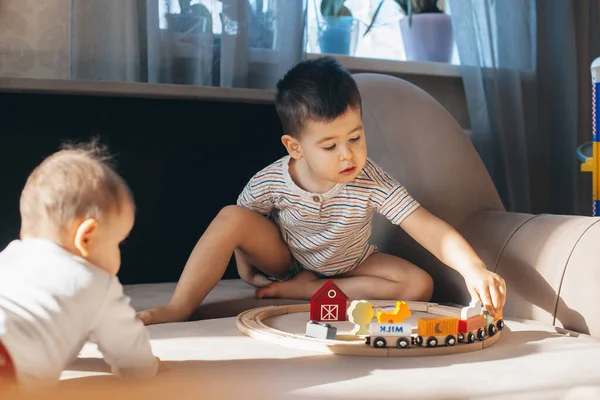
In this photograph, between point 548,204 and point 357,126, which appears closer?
point 357,126

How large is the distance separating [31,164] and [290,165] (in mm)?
561

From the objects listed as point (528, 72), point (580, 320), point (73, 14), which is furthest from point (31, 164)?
point (528, 72)

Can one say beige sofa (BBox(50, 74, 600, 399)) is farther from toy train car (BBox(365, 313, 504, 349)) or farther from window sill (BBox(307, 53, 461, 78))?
window sill (BBox(307, 53, 461, 78))

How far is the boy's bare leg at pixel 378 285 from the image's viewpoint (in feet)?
5.04

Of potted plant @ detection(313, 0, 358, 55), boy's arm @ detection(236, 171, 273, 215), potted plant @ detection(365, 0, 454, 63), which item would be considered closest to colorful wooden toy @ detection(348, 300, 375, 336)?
boy's arm @ detection(236, 171, 273, 215)

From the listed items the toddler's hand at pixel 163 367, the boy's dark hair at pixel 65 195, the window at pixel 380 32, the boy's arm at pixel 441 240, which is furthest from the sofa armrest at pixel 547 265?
the window at pixel 380 32

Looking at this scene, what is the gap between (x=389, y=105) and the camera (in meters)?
1.75

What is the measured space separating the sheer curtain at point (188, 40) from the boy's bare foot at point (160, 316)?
0.67 meters

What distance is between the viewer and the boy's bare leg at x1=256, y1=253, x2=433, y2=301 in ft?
5.04

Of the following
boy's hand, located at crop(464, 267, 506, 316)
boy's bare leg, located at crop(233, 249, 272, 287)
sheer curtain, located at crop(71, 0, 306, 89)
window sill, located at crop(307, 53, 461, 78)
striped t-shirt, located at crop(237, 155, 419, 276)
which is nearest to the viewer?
boy's hand, located at crop(464, 267, 506, 316)

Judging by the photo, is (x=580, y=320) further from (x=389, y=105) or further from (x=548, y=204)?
(x=548, y=204)

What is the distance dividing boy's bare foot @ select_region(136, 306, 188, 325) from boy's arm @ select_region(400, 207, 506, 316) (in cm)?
46

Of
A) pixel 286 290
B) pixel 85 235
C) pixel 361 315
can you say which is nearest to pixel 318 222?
pixel 286 290

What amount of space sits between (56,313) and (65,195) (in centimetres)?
13
